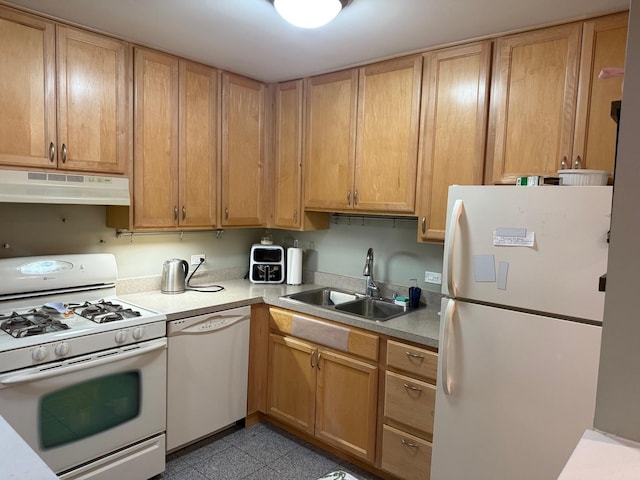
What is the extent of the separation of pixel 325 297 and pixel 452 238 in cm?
A: 142

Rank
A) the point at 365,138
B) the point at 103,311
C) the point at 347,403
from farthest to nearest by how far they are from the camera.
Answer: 1. the point at 365,138
2. the point at 347,403
3. the point at 103,311

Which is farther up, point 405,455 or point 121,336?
point 121,336

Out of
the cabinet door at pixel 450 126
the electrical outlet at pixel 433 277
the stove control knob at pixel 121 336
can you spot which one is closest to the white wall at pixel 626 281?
the cabinet door at pixel 450 126

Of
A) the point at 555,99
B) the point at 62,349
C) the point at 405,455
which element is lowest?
the point at 405,455

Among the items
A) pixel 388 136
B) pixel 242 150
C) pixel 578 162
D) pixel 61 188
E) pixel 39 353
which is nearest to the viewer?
pixel 39 353

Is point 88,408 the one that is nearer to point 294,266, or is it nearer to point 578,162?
point 294,266

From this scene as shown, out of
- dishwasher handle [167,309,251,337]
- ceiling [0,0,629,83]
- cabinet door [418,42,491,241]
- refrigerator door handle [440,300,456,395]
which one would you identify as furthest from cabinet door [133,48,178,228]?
refrigerator door handle [440,300,456,395]

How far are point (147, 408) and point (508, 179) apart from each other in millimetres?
2209

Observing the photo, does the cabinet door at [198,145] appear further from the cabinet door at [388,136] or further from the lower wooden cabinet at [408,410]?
the lower wooden cabinet at [408,410]

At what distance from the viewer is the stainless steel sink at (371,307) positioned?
2.82 metres

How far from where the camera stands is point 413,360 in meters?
2.19

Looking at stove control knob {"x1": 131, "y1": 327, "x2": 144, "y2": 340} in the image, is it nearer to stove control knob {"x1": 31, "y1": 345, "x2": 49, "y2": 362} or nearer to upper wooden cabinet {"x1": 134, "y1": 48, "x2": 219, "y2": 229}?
stove control knob {"x1": 31, "y1": 345, "x2": 49, "y2": 362}

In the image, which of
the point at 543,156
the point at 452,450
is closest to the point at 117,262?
the point at 452,450

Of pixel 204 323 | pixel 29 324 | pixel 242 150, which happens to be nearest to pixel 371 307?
pixel 204 323
